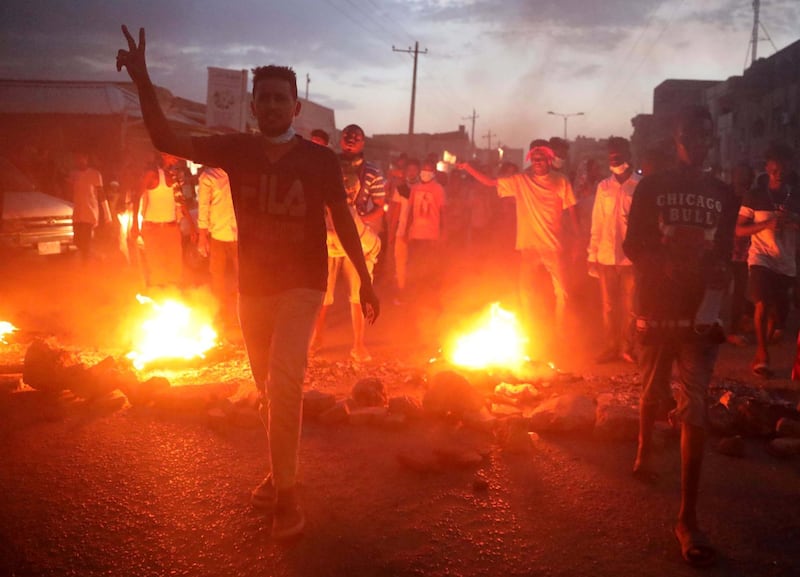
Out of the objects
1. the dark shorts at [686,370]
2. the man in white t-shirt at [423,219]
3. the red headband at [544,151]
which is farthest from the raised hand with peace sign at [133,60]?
the man in white t-shirt at [423,219]

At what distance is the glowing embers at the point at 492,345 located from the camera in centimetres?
656

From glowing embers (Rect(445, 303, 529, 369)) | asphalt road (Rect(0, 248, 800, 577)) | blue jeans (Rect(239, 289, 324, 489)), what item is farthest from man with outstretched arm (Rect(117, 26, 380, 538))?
glowing embers (Rect(445, 303, 529, 369))

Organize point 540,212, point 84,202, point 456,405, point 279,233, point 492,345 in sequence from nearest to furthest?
point 279,233 < point 456,405 < point 492,345 < point 540,212 < point 84,202

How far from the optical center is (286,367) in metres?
3.45

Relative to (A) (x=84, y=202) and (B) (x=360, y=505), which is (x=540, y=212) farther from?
(A) (x=84, y=202)

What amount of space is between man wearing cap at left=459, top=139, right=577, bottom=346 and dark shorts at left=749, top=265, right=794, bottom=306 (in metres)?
1.99

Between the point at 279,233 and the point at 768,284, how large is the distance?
586cm

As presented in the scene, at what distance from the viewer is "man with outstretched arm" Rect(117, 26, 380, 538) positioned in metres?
3.48

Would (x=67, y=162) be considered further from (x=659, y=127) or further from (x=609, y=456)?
(x=659, y=127)

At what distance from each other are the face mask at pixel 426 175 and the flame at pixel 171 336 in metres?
4.59

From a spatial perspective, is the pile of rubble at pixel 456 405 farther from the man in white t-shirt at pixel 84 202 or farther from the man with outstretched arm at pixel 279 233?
the man in white t-shirt at pixel 84 202

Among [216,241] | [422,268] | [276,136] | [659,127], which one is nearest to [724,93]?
[659,127]

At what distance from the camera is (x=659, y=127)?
48406 millimetres

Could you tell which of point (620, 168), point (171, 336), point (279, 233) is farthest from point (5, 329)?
point (620, 168)
